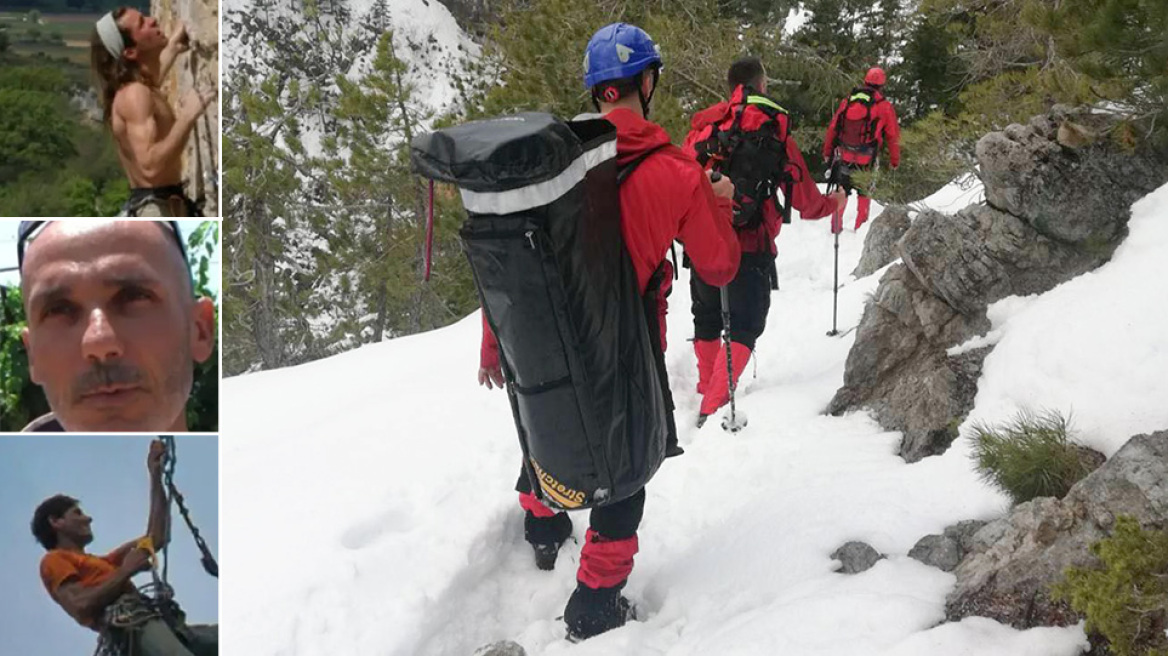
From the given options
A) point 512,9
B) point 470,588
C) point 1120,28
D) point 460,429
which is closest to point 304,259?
point 512,9

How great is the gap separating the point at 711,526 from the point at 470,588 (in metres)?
1.15

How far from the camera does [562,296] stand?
2.58m

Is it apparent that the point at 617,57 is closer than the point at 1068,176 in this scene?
Yes

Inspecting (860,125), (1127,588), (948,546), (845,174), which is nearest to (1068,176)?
(948,546)

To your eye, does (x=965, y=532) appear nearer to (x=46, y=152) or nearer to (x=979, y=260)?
(x=979, y=260)

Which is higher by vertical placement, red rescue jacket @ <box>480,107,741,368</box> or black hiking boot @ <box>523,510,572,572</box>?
red rescue jacket @ <box>480,107,741,368</box>

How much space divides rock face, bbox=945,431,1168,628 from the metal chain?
2.18m

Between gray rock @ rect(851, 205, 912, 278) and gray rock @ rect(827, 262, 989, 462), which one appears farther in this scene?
gray rock @ rect(851, 205, 912, 278)

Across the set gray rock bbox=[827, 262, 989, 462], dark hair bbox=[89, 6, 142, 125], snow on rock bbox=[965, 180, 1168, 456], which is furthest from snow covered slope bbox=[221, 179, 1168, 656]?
dark hair bbox=[89, 6, 142, 125]

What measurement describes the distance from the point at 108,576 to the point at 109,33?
1.03 meters

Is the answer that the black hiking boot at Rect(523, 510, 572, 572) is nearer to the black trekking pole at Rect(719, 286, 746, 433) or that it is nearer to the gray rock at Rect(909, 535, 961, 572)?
the black trekking pole at Rect(719, 286, 746, 433)

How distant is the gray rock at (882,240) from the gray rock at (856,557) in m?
5.26

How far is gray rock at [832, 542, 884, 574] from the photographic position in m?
3.09

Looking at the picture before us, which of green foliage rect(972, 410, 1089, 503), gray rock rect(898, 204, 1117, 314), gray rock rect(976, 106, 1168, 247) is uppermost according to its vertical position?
gray rock rect(976, 106, 1168, 247)
